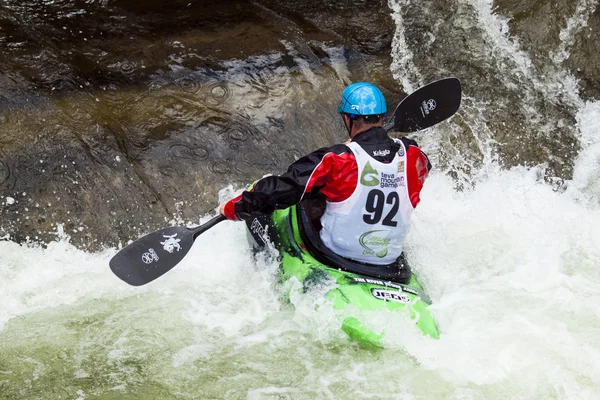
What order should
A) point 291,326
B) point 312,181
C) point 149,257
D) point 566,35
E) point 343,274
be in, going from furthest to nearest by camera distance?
point 566,35, point 149,257, point 291,326, point 343,274, point 312,181

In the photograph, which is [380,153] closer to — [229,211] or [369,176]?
[369,176]

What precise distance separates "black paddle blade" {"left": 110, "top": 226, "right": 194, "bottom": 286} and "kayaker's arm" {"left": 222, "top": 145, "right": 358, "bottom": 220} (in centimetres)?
64

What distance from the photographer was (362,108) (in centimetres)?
389

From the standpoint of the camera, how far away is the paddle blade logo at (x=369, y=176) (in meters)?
3.83

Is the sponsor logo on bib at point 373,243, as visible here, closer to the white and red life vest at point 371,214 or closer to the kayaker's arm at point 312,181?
the white and red life vest at point 371,214

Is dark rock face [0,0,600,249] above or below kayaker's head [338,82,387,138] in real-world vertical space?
below

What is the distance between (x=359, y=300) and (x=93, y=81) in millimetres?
2928

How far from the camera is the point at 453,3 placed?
6.68 meters

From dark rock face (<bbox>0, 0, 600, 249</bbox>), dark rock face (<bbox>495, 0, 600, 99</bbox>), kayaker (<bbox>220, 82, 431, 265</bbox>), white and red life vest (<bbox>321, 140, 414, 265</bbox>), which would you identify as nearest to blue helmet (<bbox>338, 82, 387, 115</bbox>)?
kayaker (<bbox>220, 82, 431, 265</bbox>)

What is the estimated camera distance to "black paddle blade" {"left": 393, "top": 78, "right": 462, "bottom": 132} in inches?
183

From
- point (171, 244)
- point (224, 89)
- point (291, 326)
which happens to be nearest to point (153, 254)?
point (171, 244)

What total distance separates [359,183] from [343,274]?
54cm

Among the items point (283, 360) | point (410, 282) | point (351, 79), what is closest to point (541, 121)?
point (351, 79)

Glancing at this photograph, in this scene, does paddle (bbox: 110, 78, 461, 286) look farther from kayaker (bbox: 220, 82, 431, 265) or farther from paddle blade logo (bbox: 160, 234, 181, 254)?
kayaker (bbox: 220, 82, 431, 265)
